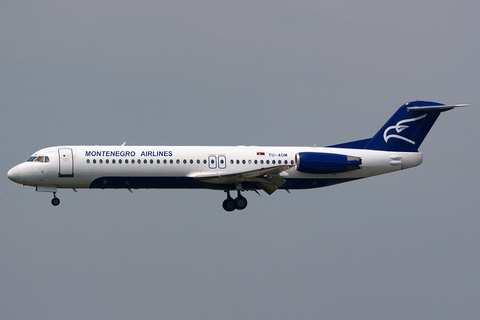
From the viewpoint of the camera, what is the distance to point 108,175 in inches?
1662

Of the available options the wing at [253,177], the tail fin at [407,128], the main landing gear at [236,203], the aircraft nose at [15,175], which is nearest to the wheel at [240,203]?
the main landing gear at [236,203]

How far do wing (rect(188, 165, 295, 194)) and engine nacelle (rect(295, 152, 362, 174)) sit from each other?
5.45 feet

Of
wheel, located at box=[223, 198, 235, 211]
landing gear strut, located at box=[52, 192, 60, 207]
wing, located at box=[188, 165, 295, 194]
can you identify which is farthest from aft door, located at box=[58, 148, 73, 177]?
wheel, located at box=[223, 198, 235, 211]

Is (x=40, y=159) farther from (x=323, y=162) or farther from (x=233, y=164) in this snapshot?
(x=323, y=162)

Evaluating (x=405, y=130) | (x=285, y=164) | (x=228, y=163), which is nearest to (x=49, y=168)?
(x=228, y=163)

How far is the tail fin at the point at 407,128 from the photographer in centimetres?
4688

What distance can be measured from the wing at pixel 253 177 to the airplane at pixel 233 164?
0.19 ft

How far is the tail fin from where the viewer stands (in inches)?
1845

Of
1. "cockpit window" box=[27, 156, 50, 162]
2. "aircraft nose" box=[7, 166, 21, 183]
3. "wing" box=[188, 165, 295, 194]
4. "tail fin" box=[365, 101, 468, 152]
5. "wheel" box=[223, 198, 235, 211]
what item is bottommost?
"wheel" box=[223, 198, 235, 211]

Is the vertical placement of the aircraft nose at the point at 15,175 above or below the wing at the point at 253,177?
above

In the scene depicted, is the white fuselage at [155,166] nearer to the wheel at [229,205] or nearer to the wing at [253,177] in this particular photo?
the wing at [253,177]

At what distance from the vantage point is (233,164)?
44094 mm

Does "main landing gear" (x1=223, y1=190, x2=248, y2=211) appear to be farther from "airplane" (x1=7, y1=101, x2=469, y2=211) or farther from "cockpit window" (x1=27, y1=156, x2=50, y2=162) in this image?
"cockpit window" (x1=27, y1=156, x2=50, y2=162)

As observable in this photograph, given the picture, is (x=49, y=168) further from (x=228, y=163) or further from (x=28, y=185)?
(x=228, y=163)
